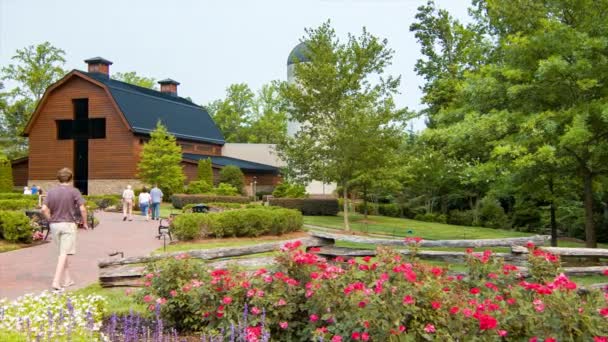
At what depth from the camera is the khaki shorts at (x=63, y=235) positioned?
29.6 feet

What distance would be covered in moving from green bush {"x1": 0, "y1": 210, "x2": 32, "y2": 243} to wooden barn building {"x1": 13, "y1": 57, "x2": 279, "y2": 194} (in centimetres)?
2282

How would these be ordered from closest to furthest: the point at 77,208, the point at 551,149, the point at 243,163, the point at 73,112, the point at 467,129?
the point at 77,208 < the point at 551,149 < the point at 467,129 < the point at 73,112 < the point at 243,163

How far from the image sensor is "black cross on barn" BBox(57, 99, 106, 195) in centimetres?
4038

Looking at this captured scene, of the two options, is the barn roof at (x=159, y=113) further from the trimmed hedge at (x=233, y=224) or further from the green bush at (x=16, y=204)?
the trimmed hedge at (x=233, y=224)

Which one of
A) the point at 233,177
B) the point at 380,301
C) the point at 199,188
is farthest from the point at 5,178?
the point at 380,301

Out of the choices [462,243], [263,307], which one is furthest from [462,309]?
[462,243]

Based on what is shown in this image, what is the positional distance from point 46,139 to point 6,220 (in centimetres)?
2841

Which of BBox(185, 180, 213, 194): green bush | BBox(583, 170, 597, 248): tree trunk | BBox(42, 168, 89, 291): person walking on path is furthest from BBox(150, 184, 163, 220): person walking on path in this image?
BBox(583, 170, 597, 248): tree trunk

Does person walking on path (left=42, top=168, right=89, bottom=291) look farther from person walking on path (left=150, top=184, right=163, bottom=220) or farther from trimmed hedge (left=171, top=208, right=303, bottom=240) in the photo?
person walking on path (left=150, top=184, right=163, bottom=220)

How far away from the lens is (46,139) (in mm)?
41500

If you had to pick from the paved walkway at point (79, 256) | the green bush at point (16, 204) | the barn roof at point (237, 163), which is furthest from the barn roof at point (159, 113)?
the paved walkway at point (79, 256)

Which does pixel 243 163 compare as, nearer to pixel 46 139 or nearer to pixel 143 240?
pixel 46 139

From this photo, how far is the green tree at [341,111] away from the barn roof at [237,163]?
1849cm

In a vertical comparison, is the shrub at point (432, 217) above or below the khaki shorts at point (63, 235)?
below
